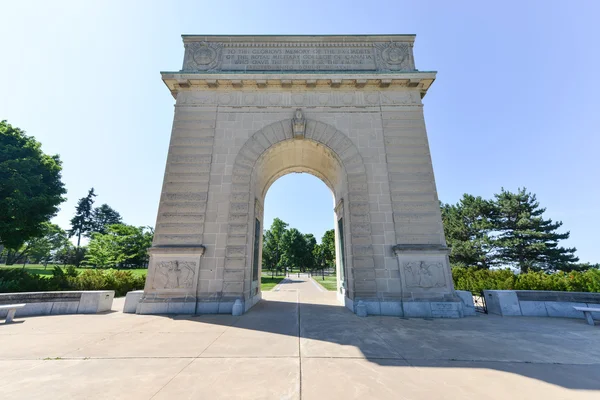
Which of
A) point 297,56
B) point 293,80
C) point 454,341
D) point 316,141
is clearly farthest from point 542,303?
point 297,56

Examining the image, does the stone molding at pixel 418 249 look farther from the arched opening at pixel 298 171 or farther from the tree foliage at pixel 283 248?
the tree foliage at pixel 283 248

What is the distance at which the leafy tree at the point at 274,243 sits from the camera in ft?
202

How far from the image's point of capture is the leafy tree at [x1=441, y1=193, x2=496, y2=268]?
3797 centimetres

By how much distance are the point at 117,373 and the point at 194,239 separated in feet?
24.7

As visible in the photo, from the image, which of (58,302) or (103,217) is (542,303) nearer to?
(58,302)

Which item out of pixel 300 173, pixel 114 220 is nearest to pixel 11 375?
pixel 300 173

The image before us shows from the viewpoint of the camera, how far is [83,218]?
74875 millimetres

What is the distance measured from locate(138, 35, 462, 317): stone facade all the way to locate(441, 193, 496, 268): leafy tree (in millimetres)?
34399

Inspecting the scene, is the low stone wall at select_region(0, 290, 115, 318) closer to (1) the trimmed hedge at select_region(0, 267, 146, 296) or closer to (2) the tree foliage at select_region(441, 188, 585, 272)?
(1) the trimmed hedge at select_region(0, 267, 146, 296)

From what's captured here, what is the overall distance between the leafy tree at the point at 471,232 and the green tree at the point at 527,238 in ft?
4.62

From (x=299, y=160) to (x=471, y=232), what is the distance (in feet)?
132

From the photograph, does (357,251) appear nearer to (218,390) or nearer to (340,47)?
(218,390)

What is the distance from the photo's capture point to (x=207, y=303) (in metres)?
10.9

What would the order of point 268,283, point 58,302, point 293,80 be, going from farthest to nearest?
1. point 268,283
2. point 293,80
3. point 58,302
